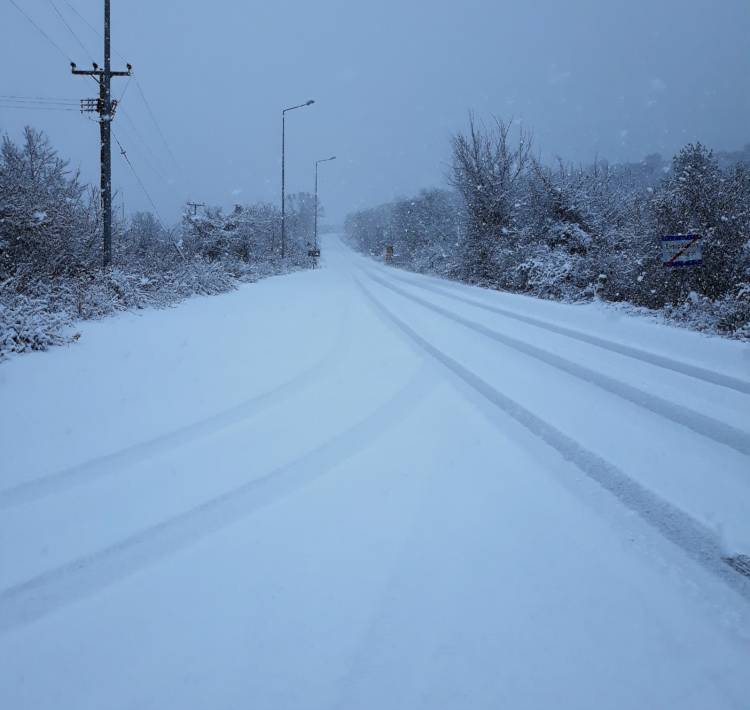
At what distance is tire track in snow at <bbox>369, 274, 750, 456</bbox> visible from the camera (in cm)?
322

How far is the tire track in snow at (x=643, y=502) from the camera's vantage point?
1958 millimetres

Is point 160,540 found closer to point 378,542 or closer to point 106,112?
point 378,542

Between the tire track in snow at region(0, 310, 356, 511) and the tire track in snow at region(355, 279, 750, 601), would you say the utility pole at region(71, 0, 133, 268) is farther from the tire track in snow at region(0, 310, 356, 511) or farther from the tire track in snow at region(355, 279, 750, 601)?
the tire track in snow at region(355, 279, 750, 601)

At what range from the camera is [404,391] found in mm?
4500

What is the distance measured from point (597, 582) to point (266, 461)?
2.11 meters

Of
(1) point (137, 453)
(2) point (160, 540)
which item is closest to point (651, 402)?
(2) point (160, 540)

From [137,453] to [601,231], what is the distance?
16059 millimetres

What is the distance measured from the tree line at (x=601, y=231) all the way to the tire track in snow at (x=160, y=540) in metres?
7.13

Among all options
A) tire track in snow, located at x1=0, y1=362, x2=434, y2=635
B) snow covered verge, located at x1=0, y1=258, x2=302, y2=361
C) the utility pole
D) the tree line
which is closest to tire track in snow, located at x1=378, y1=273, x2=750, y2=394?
the tree line

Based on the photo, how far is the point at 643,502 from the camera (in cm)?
244

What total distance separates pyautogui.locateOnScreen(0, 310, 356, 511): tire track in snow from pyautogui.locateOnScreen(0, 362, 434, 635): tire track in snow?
0.92 meters

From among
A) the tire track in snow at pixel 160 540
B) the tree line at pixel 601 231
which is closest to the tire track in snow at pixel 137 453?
the tire track in snow at pixel 160 540

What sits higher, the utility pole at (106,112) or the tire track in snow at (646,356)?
the utility pole at (106,112)

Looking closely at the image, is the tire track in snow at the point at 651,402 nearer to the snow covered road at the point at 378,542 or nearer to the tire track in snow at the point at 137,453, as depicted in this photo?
the snow covered road at the point at 378,542
